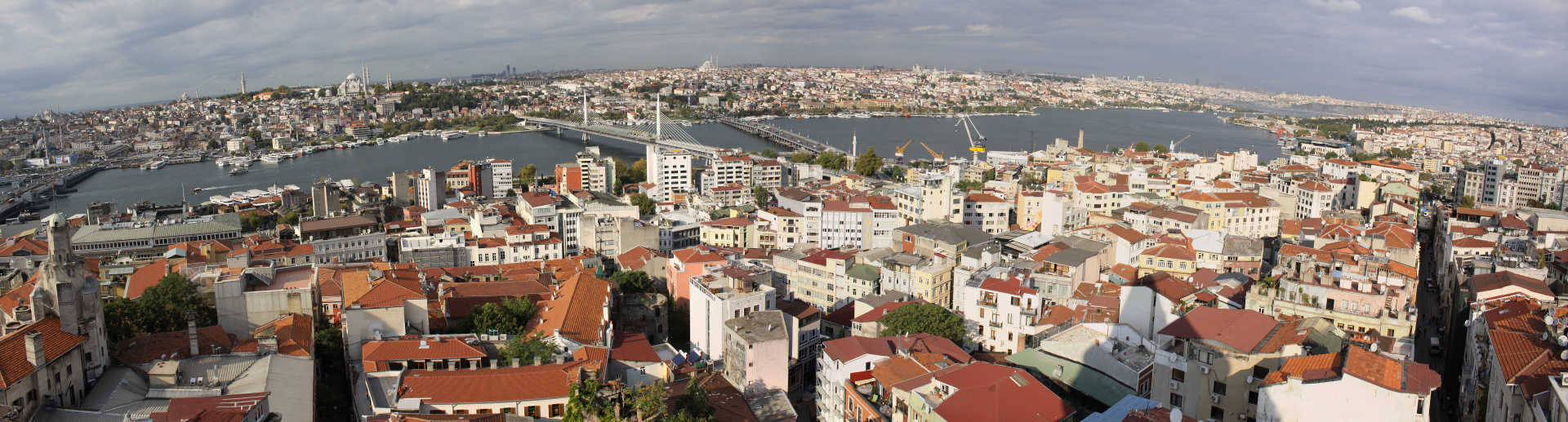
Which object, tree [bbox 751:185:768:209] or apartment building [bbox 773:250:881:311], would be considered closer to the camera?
apartment building [bbox 773:250:881:311]

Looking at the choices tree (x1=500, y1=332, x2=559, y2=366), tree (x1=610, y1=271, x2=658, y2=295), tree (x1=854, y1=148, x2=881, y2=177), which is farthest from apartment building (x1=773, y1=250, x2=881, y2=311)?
tree (x1=854, y1=148, x2=881, y2=177)

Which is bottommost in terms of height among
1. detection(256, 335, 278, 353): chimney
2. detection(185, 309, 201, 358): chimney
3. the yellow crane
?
the yellow crane

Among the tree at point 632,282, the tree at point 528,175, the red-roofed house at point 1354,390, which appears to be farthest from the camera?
the tree at point 528,175

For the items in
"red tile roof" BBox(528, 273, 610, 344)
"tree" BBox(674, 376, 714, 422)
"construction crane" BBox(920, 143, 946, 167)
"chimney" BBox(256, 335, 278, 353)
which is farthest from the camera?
"construction crane" BBox(920, 143, 946, 167)

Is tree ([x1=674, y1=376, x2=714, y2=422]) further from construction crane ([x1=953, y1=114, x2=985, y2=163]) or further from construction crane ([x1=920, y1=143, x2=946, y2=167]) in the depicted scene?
construction crane ([x1=953, y1=114, x2=985, y2=163])

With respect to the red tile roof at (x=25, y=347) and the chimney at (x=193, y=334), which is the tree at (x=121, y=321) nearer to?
the chimney at (x=193, y=334)

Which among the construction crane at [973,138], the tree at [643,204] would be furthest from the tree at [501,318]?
the construction crane at [973,138]
